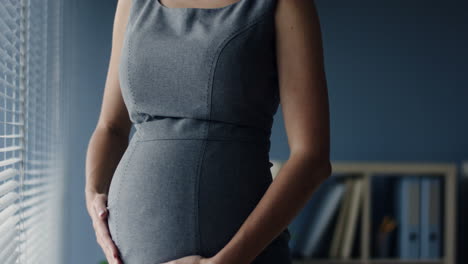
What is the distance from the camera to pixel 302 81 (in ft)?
3.15

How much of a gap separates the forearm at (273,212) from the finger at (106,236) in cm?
18

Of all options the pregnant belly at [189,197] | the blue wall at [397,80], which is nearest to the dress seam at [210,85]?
the pregnant belly at [189,197]

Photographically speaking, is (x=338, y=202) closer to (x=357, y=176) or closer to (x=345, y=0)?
(x=357, y=176)

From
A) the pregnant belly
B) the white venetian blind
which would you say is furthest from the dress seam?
the white venetian blind

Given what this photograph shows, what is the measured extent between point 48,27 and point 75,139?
40.3 inches

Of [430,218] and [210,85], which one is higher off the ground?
[210,85]

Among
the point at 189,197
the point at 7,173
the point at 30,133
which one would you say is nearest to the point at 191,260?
the point at 189,197

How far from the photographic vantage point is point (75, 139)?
126 inches

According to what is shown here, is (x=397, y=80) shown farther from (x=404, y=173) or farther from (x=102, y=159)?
(x=102, y=159)

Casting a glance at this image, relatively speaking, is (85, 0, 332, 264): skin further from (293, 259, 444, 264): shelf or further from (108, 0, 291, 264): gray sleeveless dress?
(293, 259, 444, 264): shelf

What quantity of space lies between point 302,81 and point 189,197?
0.24 m

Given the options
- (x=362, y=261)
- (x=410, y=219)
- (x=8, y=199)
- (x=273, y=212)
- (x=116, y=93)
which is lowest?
(x=362, y=261)

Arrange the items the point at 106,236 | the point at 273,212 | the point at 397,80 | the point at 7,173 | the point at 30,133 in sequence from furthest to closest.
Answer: the point at 397,80 → the point at 30,133 → the point at 7,173 → the point at 106,236 → the point at 273,212

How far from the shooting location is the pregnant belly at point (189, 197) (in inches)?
37.2
